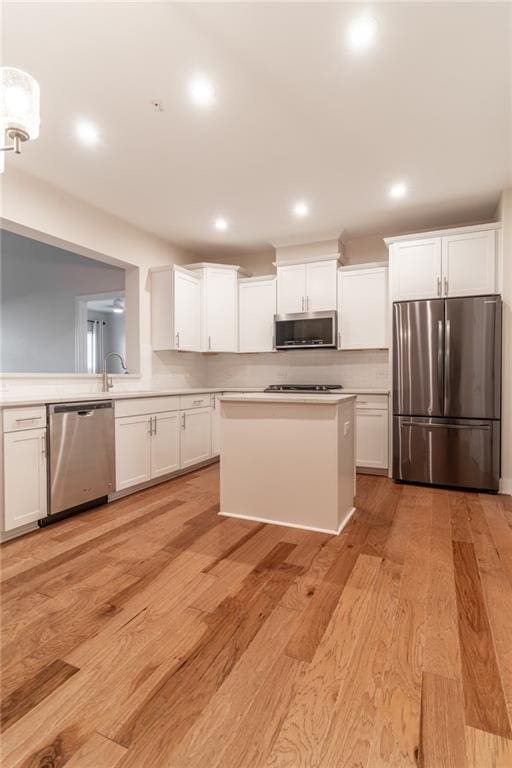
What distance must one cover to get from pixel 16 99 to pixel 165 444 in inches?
124

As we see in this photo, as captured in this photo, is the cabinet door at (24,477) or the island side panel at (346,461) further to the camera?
the island side panel at (346,461)

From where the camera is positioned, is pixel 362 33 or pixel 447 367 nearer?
pixel 362 33

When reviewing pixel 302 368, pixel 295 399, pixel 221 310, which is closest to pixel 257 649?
pixel 295 399

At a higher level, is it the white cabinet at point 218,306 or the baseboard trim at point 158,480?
the white cabinet at point 218,306

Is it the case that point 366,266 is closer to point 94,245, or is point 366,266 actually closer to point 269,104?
point 269,104

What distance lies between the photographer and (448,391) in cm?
380

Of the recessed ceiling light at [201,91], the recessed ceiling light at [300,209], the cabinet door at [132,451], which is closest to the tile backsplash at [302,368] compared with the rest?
the recessed ceiling light at [300,209]

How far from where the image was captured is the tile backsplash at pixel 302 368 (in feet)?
15.9

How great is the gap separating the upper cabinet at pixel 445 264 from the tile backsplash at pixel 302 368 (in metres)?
1.00

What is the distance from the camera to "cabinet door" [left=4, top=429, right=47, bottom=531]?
2.62 meters

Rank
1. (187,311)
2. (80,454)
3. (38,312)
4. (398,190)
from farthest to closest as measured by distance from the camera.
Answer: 1. (38,312)
2. (187,311)
3. (398,190)
4. (80,454)

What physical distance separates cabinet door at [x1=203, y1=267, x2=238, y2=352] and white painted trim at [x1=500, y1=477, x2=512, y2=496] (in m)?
3.32

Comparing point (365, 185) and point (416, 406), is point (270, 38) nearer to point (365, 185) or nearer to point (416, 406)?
point (365, 185)

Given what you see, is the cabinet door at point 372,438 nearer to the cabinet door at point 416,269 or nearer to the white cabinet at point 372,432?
the white cabinet at point 372,432
